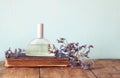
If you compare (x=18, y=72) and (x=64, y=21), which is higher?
(x=64, y=21)

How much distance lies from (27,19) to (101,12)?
555mm

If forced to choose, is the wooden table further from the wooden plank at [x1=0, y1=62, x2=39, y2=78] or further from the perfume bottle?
the perfume bottle

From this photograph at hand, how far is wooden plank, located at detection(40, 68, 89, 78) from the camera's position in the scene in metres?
1.31

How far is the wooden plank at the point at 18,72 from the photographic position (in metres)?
1.29

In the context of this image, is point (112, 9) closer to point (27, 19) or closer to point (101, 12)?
point (101, 12)

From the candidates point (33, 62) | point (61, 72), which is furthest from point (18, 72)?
point (61, 72)

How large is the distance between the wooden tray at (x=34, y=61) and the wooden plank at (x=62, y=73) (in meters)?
0.05

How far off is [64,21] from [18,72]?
0.62m

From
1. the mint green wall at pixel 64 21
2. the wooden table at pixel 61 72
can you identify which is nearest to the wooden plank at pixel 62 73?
the wooden table at pixel 61 72

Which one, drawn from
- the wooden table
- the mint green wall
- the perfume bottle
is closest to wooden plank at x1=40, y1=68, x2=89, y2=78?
the wooden table

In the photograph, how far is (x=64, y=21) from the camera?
6.03ft

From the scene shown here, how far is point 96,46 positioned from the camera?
1896 mm

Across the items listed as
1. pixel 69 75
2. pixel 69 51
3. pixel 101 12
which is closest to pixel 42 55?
pixel 69 51

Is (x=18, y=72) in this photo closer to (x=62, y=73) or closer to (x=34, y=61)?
(x=34, y=61)
